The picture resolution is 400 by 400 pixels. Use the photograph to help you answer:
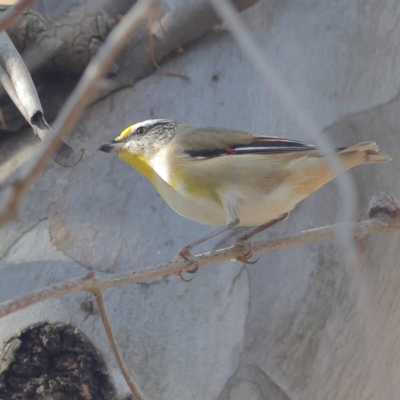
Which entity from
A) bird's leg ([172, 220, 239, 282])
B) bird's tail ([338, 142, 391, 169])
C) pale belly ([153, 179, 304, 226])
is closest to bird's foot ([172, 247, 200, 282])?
bird's leg ([172, 220, 239, 282])

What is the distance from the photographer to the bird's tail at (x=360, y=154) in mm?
2340

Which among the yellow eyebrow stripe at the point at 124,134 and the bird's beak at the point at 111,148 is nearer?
the bird's beak at the point at 111,148

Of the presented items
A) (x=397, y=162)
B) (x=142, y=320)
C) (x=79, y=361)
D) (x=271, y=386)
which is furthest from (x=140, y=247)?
(x=397, y=162)

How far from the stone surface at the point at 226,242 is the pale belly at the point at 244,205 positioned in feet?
0.76

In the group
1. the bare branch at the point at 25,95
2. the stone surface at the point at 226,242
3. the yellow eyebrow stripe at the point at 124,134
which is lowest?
the stone surface at the point at 226,242

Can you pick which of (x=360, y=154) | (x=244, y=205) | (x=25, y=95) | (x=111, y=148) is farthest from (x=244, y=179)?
(x=25, y=95)

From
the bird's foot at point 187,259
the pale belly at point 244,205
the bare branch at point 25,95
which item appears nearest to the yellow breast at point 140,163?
the pale belly at point 244,205

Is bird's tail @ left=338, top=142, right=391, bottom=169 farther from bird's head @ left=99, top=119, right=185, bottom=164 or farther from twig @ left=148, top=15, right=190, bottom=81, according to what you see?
twig @ left=148, top=15, right=190, bottom=81

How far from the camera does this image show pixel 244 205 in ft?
8.25

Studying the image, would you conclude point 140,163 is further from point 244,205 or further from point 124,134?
point 244,205

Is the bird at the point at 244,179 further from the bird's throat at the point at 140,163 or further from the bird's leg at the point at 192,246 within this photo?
the bird's throat at the point at 140,163

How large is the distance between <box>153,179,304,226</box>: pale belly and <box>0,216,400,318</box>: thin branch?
0.21 metres

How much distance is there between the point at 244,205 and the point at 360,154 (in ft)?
1.68

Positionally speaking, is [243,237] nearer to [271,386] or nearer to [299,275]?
[299,275]
